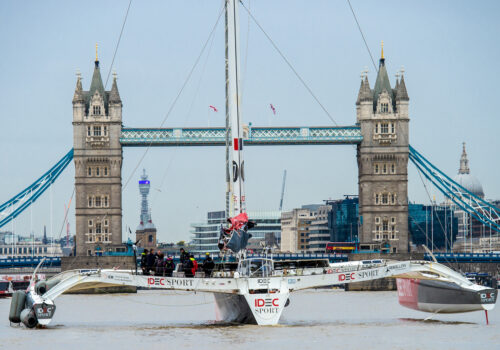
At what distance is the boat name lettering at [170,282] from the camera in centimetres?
4119

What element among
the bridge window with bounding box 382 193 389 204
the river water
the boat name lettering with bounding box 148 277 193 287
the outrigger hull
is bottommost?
the river water

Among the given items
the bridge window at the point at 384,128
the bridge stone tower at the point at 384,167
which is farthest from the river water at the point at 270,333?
the bridge window at the point at 384,128

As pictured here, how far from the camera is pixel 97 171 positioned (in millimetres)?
109000

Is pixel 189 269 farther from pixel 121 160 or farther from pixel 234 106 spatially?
pixel 121 160

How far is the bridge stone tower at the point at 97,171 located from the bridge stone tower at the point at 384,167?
22022 mm

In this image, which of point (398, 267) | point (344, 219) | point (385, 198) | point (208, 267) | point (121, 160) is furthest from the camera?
point (344, 219)

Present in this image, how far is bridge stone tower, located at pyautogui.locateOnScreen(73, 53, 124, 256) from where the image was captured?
109 meters

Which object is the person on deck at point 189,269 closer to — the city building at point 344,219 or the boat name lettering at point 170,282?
the boat name lettering at point 170,282

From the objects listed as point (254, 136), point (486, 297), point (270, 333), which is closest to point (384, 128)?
point (254, 136)

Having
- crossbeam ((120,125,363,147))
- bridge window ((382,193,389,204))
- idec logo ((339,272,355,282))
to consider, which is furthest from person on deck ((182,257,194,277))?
bridge window ((382,193,389,204))

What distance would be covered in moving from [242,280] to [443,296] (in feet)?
28.7

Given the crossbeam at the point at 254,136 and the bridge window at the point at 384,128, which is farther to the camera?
the bridge window at the point at 384,128

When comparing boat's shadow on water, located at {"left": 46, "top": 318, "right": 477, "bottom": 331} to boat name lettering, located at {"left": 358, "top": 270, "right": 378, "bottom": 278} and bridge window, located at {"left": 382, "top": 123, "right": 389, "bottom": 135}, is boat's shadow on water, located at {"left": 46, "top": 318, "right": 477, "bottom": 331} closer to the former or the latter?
boat name lettering, located at {"left": 358, "top": 270, "right": 378, "bottom": 278}

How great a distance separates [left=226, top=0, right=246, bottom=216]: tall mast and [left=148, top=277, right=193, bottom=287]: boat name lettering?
446 cm
